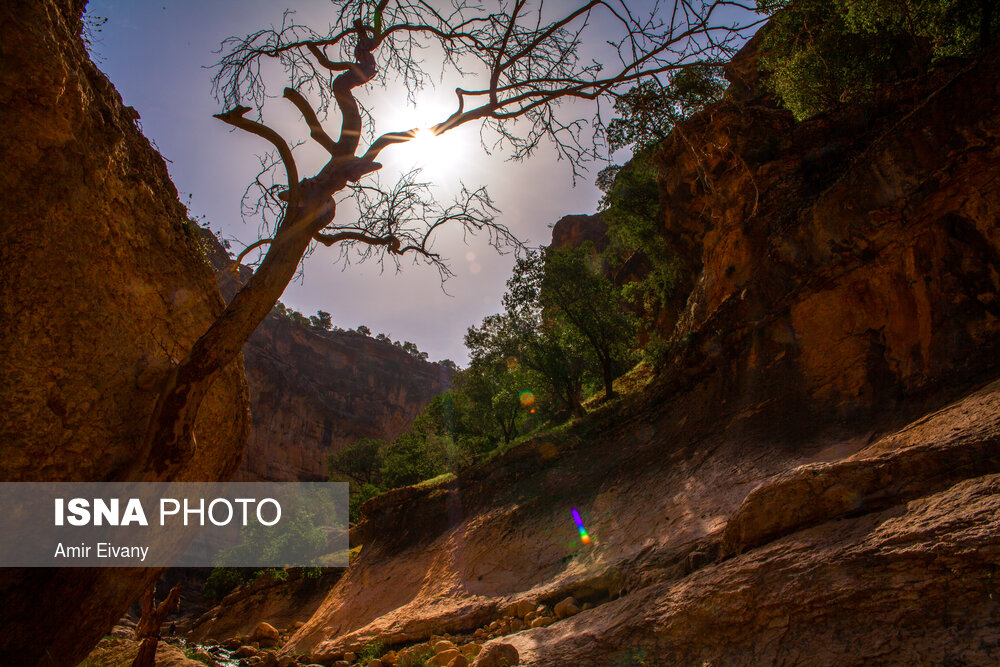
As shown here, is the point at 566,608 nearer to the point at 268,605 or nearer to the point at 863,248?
the point at 863,248

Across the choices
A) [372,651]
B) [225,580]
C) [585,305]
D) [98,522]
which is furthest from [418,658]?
[225,580]

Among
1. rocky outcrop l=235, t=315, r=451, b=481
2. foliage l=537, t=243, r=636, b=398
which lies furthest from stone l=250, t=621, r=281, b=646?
rocky outcrop l=235, t=315, r=451, b=481

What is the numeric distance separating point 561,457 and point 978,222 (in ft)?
33.7

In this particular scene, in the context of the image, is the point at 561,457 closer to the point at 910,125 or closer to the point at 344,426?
the point at 910,125

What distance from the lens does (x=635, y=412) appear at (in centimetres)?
1345

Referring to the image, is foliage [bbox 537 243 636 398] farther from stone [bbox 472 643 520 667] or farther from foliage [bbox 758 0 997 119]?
stone [bbox 472 643 520 667]

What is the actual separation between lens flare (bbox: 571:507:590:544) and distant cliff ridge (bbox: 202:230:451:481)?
4202 centimetres

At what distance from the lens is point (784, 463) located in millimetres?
8344

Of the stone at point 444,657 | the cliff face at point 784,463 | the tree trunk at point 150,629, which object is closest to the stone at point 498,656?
the cliff face at point 784,463

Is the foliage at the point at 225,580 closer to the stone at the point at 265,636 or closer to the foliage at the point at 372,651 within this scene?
the stone at the point at 265,636

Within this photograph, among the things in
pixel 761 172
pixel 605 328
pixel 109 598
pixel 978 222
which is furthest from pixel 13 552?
pixel 605 328

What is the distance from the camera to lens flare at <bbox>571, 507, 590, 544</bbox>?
10042mm

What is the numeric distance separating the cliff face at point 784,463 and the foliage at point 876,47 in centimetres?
165

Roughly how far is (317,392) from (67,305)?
60734mm
